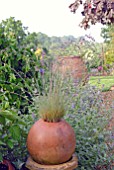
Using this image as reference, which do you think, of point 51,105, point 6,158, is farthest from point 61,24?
point 6,158

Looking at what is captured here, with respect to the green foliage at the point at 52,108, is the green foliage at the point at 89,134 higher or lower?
lower

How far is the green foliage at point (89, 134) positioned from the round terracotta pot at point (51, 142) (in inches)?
14.4

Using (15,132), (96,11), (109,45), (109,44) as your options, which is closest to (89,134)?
(15,132)

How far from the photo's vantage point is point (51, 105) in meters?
1.88

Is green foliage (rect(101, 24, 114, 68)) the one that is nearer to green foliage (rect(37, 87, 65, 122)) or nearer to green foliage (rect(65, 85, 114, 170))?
green foliage (rect(65, 85, 114, 170))

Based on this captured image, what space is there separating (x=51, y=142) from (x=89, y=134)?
0.59m

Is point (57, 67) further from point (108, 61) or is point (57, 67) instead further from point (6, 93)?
point (108, 61)

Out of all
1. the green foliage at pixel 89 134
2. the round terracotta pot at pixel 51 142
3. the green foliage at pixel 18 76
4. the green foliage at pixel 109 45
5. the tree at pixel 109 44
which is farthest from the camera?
the tree at pixel 109 44

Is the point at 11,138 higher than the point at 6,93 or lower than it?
lower

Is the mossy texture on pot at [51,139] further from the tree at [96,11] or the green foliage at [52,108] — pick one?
the tree at [96,11]

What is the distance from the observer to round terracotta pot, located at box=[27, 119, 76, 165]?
5.81ft

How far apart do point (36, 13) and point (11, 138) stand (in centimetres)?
99

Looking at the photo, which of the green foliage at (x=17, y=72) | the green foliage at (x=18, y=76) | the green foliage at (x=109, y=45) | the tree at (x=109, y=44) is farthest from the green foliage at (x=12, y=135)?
the tree at (x=109, y=44)

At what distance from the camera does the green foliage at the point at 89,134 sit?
7.16 feet
